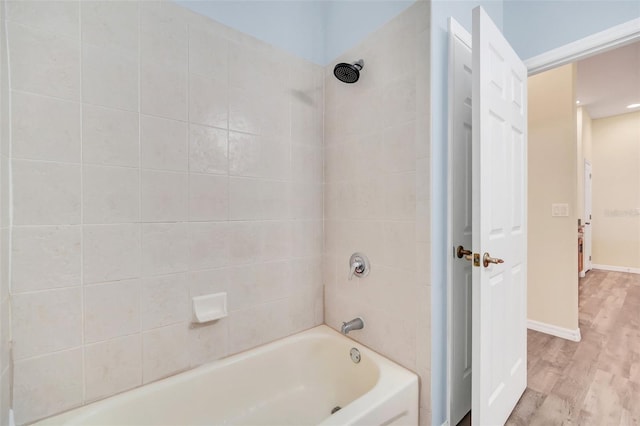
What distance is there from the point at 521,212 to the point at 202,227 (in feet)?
5.74

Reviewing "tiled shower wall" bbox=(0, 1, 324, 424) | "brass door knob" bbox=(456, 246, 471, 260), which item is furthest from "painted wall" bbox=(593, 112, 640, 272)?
"tiled shower wall" bbox=(0, 1, 324, 424)

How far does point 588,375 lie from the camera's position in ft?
6.28

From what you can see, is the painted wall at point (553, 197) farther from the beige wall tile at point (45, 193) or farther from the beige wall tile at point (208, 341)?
the beige wall tile at point (45, 193)

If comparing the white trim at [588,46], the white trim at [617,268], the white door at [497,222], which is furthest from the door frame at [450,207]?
the white trim at [617,268]

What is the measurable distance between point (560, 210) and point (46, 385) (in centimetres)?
361

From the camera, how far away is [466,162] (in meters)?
1.46

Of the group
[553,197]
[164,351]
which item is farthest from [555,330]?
[164,351]

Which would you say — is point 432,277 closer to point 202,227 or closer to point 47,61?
point 202,227

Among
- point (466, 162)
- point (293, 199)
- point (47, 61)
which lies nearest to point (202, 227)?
point (293, 199)

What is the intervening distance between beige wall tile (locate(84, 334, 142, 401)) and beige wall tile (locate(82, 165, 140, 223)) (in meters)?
0.51

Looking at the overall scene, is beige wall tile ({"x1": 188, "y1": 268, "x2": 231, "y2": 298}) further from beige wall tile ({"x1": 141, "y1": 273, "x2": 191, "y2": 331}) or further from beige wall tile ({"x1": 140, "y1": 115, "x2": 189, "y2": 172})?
beige wall tile ({"x1": 140, "y1": 115, "x2": 189, "y2": 172})

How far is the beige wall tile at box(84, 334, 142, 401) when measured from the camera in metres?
1.08

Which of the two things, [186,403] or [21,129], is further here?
[186,403]

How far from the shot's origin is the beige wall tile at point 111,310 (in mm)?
1081
